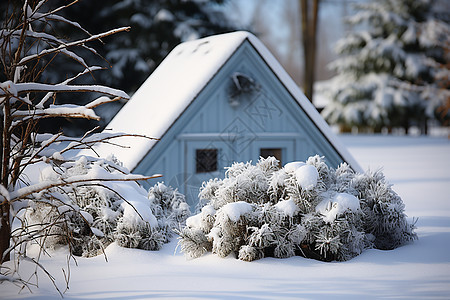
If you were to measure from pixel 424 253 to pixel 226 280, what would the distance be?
2336 millimetres

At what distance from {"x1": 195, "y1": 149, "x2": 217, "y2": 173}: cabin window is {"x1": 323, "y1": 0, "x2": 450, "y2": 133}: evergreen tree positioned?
23.3 metres

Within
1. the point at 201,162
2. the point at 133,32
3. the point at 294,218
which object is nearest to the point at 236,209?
the point at 294,218

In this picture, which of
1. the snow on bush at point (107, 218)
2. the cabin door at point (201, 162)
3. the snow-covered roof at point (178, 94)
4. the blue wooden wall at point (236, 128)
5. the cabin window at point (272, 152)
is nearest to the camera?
the snow on bush at point (107, 218)

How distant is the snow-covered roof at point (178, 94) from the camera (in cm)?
710

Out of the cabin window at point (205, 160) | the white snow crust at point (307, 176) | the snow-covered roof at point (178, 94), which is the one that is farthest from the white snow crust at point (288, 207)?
the cabin window at point (205, 160)

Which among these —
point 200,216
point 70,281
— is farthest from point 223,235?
point 70,281

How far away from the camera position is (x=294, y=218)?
4754mm

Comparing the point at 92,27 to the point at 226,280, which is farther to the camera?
the point at 92,27

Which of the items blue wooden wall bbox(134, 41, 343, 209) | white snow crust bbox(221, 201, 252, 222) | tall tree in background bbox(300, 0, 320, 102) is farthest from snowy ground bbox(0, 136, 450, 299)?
tall tree in background bbox(300, 0, 320, 102)

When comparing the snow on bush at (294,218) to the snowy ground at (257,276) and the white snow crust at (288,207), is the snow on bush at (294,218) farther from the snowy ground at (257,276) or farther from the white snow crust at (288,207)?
the snowy ground at (257,276)

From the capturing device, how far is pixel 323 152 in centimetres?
852

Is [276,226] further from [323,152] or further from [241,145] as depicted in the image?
[323,152]

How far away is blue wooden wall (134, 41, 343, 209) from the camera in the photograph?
24.4 feet

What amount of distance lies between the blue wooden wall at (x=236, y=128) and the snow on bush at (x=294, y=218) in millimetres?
2390
